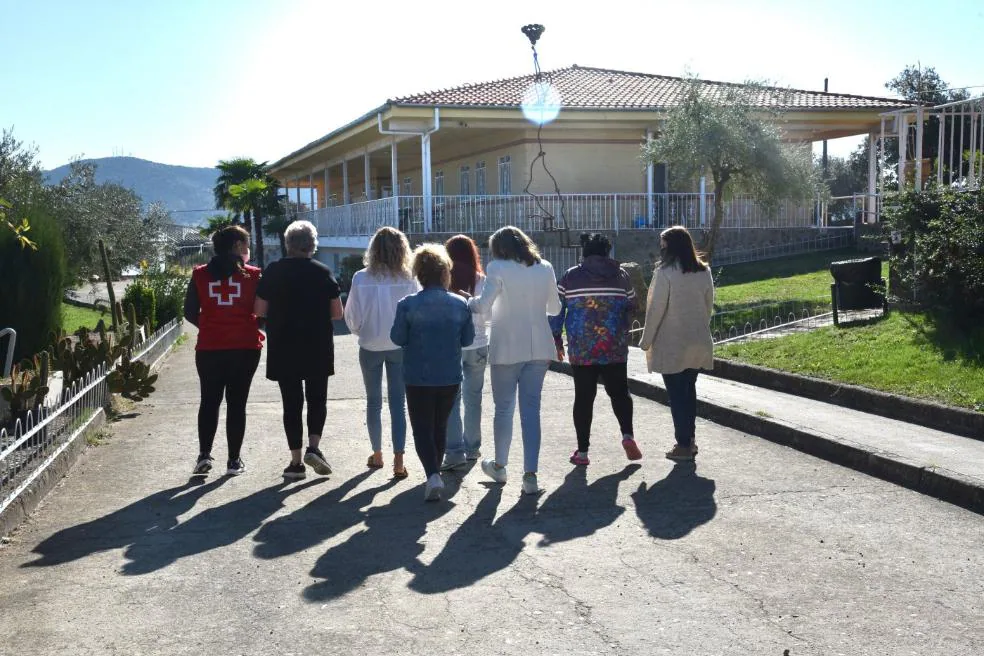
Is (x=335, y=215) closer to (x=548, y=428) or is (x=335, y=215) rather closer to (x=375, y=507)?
(x=548, y=428)

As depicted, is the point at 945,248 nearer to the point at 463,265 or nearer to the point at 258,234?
the point at 463,265

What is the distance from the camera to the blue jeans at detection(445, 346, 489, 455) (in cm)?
752

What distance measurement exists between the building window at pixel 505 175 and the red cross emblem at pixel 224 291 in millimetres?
22271

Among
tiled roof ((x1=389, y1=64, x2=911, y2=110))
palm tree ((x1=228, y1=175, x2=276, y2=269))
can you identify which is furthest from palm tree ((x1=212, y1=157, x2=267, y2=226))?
tiled roof ((x1=389, y1=64, x2=911, y2=110))

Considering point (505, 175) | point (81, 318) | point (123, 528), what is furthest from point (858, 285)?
point (505, 175)

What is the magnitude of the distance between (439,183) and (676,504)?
30.8 m

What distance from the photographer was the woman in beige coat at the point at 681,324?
782 centimetres

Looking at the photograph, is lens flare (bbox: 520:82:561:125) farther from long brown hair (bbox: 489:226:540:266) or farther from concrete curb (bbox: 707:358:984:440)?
long brown hair (bbox: 489:226:540:266)

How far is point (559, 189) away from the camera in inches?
1105

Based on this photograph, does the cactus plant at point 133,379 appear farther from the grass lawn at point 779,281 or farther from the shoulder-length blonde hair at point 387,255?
the grass lawn at point 779,281

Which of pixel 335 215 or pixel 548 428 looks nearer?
pixel 548 428

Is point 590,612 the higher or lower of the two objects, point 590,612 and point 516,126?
the lower

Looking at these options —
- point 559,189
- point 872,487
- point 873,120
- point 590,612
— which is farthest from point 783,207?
point 590,612

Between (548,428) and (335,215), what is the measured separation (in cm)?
2523
